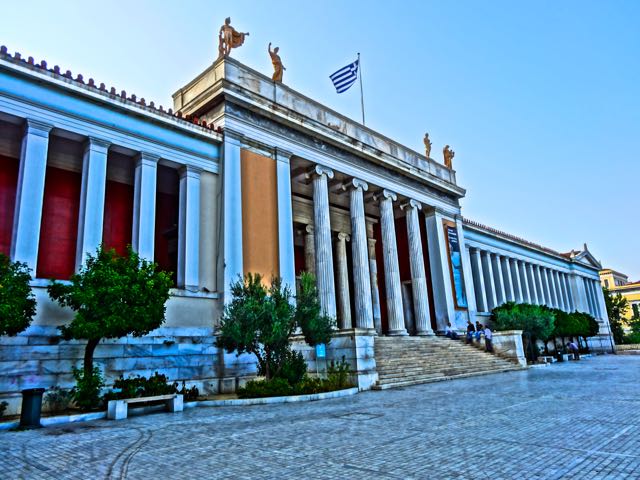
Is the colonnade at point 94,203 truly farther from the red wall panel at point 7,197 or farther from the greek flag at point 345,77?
the greek flag at point 345,77

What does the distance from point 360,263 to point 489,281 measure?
18127 millimetres

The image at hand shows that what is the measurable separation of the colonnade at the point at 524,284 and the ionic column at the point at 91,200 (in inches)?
1069

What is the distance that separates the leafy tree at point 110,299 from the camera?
35.7 ft

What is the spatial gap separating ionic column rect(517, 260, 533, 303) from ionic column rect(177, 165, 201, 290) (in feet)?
106

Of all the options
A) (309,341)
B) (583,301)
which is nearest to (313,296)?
(309,341)

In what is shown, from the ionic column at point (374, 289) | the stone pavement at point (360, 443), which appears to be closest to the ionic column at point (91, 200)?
the stone pavement at point (360, 443)

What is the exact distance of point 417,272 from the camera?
84.8 feet

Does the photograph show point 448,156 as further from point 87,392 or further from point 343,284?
point 87,392

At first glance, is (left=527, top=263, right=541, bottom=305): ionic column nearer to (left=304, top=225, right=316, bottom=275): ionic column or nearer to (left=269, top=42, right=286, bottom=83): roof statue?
(left=304, top=225, right=316, bottom=275): ionic column

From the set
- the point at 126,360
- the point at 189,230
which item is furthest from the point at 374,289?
the point at 126,360

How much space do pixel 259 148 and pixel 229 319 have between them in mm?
8237

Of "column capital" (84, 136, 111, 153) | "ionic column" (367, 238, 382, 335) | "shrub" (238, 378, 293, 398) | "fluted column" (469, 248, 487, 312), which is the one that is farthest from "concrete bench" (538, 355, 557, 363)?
"column capital" (84, 136, 111, 153)

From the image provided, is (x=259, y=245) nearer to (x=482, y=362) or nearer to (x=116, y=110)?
(x=116, y=110)

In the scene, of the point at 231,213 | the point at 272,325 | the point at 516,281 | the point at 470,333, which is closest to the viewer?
the point at 272,325
